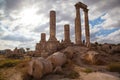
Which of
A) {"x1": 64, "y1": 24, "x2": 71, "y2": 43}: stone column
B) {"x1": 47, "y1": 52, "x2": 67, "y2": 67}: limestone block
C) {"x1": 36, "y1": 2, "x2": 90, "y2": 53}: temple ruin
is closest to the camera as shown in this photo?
{"x1": 47, "y1": 52, "x2": 67, "y2": 67}: limestone block

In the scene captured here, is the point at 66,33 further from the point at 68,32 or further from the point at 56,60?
the point at 56,60

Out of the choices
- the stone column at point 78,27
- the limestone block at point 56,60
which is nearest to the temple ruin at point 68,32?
the stone column at point 78,27

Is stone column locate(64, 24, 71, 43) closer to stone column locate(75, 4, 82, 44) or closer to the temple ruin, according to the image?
the temple ruin

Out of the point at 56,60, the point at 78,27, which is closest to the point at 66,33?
the point at 78,27

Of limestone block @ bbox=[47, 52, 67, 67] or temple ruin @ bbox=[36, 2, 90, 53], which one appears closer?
limestone block @ bbox=[47, 52, 67, 67]

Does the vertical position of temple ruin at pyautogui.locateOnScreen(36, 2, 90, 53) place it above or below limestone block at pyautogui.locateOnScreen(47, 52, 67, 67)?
above

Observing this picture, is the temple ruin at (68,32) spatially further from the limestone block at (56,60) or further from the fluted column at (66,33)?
the limestone block at (56,60)

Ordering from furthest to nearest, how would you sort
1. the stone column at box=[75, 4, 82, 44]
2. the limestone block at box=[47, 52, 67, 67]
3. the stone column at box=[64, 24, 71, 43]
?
the stone column at box=[64, 24, 71, 43], the stone column at box=[75, 4, 82, 44], the limestone block at box=[47, 52, 67, 67]

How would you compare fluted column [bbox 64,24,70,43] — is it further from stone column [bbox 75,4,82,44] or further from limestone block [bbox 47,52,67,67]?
limestone block [bbox 47,52,67,67]

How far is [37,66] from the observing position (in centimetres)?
1268

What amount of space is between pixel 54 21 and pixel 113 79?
19.0 m

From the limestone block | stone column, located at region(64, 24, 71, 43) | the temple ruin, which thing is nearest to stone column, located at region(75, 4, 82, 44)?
the temple ruin

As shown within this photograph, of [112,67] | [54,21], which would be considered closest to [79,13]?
[54,21]

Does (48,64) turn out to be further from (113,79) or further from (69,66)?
(113,79)
